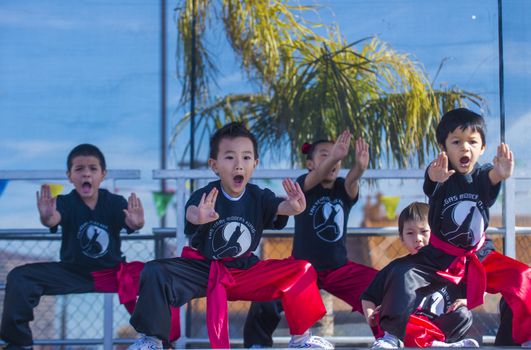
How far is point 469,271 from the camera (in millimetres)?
3836

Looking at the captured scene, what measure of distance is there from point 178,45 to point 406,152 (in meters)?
1.50

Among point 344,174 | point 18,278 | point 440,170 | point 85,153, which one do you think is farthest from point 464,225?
point 18,278

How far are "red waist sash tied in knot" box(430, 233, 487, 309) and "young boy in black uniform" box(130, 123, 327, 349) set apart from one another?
0.58 metres

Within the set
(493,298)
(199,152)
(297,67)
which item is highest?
(297,67)

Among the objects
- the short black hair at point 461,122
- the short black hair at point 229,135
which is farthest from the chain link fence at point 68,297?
the short black hair at point 461,122

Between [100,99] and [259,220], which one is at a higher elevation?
[100,99]

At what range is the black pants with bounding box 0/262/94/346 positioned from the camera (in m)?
4.23

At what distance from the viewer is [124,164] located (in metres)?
5.27


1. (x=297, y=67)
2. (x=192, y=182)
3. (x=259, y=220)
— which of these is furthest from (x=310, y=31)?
(x=259, y=220)

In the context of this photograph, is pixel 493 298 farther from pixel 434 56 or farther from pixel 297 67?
pixel 297 67

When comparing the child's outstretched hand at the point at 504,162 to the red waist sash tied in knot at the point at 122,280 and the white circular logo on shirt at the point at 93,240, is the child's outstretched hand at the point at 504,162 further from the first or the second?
the white circular logo on shirt at the point at 93,240

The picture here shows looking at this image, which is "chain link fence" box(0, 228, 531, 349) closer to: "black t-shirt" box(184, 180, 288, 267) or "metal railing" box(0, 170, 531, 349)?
"metal railing" box(0, 170, 531, 349)

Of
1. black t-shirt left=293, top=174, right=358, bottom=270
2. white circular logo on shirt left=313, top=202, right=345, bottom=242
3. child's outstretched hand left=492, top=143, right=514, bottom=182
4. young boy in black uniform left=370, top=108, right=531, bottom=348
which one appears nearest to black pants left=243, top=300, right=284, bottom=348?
black t-shirt left=293, top=174, right=358, bottom=270

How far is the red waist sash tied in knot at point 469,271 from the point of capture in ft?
12.4
